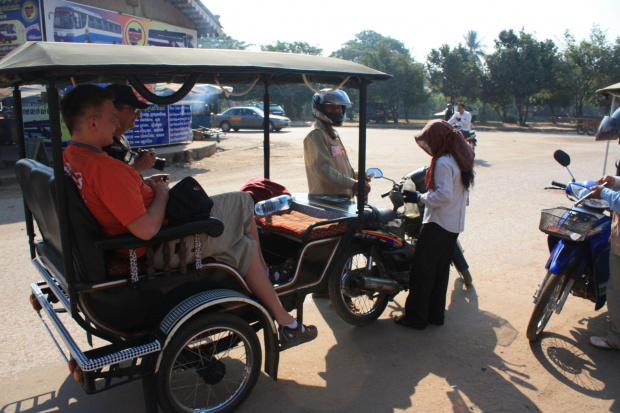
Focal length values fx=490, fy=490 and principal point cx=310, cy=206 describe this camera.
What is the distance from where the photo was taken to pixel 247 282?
10.4 feet

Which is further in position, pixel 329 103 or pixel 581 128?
pixel 581 128

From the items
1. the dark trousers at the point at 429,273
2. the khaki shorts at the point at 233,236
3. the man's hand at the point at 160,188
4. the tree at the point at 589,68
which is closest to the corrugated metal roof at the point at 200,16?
the dark trousers at the point at 429,273

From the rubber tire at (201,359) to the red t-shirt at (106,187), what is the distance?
67 cm

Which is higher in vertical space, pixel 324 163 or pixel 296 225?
pixel 324 163

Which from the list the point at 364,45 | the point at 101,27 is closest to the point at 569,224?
the point at 101,27

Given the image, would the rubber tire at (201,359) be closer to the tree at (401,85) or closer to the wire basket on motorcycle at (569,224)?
the wire basket on motorcycle at (569,224)

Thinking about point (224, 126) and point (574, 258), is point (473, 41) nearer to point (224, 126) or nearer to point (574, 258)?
point (224, 126)

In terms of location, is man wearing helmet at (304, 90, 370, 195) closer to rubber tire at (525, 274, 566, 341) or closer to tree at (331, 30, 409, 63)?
rubber tire at (525, 274, 566, 341)

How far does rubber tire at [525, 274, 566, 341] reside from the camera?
3750 mm

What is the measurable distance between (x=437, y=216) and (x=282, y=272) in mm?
1365

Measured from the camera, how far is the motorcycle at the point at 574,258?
3762mm

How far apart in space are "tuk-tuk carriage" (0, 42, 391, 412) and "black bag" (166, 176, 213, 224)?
51 millimetres

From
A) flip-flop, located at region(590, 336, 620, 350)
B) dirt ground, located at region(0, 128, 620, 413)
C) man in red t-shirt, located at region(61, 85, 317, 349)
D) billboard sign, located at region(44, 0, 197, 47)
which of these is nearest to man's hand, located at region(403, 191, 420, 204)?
dirt ground, located at region(0, 128, 620, 413)

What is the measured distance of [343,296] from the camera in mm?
3990
